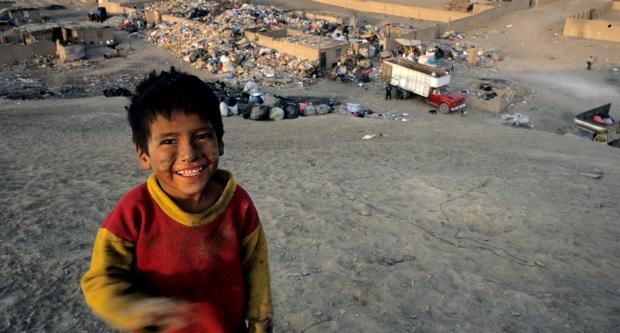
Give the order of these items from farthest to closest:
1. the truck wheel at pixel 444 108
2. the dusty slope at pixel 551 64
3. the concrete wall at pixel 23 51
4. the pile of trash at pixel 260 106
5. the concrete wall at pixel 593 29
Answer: the concrete wall at pixel 593 29 → the concrete wall at pixel 23 51 → the dusty slope at pixel 551 64 → the truck wheel at pixel 444 108 → the pile of trash at pixel 260 106

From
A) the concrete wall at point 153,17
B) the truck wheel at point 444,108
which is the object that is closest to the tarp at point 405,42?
the truck wheel at point 444,108

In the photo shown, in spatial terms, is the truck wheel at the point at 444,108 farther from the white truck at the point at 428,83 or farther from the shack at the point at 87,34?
the shack at the point at 87,34

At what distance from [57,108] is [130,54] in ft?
29.8

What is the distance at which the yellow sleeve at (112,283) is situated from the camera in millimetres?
1510

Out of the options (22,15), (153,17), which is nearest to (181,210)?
(153,17)

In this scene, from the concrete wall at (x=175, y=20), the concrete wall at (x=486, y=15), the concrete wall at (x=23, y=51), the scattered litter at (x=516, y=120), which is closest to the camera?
the scattered litter at (x=516, y=120)

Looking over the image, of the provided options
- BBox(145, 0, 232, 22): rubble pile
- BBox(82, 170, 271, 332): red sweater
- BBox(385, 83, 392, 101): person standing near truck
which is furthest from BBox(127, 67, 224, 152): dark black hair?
BBox(145, 0, 232, 22): rubble pile

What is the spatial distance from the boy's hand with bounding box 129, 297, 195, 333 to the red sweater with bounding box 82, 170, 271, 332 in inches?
1.4

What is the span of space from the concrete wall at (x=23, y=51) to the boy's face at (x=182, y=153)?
19.6 m

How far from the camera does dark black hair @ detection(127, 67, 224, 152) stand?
5.18 feet

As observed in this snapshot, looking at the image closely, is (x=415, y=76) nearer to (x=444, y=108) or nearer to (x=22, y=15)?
(x=444, y=108)

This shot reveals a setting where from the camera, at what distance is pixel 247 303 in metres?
1.95

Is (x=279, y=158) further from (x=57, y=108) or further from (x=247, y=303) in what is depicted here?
(x=57, y=108)

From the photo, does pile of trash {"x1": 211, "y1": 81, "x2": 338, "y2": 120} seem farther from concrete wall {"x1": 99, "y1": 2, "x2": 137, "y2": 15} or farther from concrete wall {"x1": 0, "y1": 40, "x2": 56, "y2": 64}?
concrete wall {"x1": 99, "y1": 2, "x2": 137, "y2": 15}
